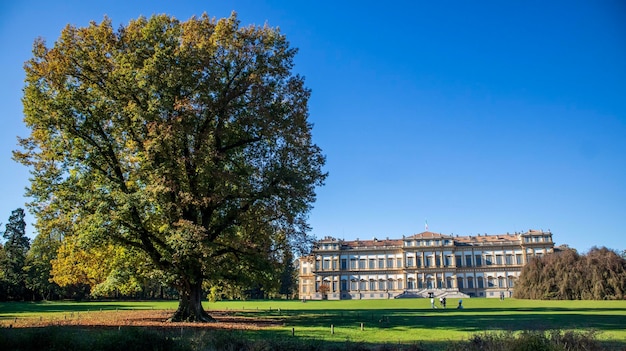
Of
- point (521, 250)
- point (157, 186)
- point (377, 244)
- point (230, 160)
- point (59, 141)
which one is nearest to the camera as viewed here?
point (157, 186)

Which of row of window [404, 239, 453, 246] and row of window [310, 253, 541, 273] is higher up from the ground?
row of window [404, 239, 453, 246]

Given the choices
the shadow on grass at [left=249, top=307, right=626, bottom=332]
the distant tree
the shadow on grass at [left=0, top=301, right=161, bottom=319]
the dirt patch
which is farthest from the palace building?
the dirt patch

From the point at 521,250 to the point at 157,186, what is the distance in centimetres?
10242

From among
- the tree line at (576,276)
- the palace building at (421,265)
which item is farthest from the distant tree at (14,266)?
the tree line at (576,276)

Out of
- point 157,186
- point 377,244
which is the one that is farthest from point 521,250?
point 157,186

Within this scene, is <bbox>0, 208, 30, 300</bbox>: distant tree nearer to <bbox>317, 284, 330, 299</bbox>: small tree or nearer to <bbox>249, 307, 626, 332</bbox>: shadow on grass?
<bbox>249, 307, 626, 332</bbox>: shadow on grass

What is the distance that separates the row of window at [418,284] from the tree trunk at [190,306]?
8919 centimetres

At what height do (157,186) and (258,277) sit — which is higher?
(157,186)

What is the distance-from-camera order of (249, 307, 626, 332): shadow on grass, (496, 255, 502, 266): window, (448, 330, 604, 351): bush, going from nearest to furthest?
(448, 330, 604, 351): bush → (249, 307, 626, 332): shadow on grass → (496, 255, 502, 266): window

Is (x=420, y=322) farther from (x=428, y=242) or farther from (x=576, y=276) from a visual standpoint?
(x=428, y=242)

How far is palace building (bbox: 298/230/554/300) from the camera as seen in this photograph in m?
104

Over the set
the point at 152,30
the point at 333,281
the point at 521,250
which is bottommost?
the point at 333,281

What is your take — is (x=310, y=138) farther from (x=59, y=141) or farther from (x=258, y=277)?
(x=59, y=141)

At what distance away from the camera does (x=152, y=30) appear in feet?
71.1
